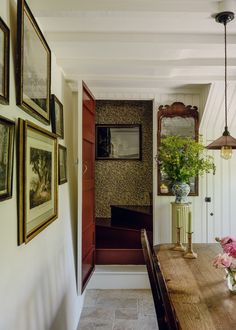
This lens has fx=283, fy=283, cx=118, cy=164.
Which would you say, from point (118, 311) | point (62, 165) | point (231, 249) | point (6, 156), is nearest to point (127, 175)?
point (118, 311)

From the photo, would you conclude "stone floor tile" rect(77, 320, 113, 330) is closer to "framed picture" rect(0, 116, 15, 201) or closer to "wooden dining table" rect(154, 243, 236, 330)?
"wooden dining table" rect(154, 243, 236, 330)

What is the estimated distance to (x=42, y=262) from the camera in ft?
6.00

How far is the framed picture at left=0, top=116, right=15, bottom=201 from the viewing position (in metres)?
1.15

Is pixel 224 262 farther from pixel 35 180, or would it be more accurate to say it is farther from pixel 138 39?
pixel 138 39

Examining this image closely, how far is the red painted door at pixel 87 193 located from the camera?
2.92 metres

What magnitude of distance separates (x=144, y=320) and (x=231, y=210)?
172 cm

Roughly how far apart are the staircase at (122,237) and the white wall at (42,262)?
0.71 meters

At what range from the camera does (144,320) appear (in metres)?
2.85

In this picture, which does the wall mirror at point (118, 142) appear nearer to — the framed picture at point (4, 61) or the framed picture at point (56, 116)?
the framed picture at point (56, 116)

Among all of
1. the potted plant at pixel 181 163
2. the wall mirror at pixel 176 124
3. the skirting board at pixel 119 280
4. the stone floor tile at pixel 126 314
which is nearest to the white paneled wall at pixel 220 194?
the wall mirror at pixel 176 124

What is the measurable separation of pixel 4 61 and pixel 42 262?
4.08 feet

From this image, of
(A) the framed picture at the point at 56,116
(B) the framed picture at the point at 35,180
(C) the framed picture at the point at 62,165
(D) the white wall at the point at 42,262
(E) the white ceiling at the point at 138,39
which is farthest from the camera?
(C) the framed picture at the point at 62,165

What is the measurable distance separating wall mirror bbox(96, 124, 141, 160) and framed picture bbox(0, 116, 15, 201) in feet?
12.3

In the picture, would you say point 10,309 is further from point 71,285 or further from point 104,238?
point 104,238
